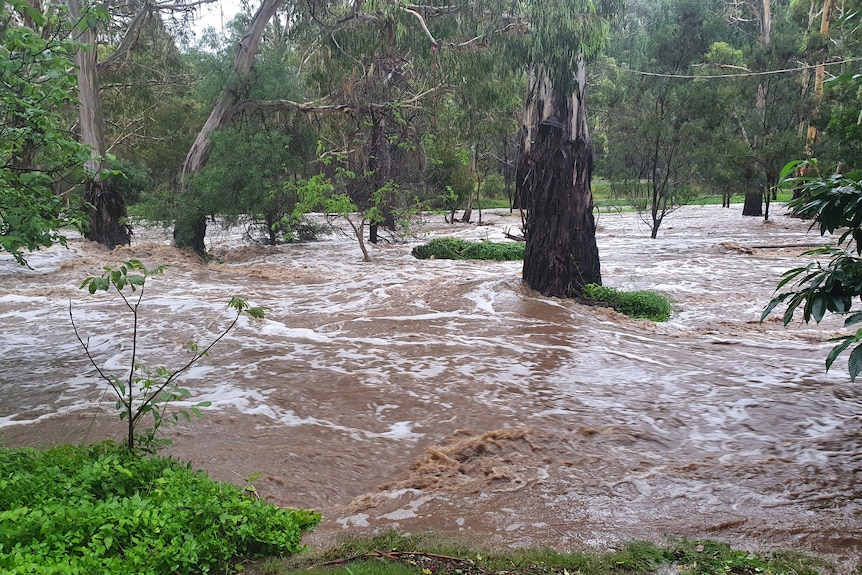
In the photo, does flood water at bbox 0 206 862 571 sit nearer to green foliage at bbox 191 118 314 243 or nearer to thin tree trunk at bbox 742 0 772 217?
green foliage at bbox 191 118 314 243

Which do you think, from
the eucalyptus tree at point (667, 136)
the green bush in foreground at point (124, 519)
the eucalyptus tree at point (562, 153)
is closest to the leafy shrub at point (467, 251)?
the eucalyptus tree at point (562, 153)

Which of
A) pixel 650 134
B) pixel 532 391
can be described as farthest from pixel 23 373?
pixel 650 134

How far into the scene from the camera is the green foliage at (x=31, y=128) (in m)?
4.75

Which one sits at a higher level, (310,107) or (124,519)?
(310,107)

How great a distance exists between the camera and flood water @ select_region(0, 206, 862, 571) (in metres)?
3.82

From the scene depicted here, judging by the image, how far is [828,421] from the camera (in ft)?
18.2

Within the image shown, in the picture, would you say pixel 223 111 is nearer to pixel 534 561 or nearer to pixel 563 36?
pixel 563 36

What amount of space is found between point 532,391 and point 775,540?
343cm

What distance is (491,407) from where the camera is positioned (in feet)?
20.0

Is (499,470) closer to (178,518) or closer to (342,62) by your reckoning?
(178,518)

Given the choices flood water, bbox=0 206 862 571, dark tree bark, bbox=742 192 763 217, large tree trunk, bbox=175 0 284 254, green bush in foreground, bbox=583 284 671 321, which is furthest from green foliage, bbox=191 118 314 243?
dark tree bark, bbox=742 192 763 217

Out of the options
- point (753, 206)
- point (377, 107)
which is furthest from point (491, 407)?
point (753, 206)

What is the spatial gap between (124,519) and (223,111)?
16537 millimetres

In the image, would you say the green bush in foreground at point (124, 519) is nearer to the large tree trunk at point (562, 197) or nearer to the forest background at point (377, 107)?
the large tree trunk at point (562, 197)
